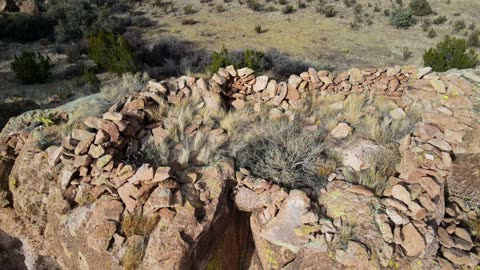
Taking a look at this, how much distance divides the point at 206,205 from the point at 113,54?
32.2ft

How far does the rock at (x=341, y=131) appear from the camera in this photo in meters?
4.93

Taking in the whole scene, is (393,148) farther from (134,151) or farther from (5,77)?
(5,77)

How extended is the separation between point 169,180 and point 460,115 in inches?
167

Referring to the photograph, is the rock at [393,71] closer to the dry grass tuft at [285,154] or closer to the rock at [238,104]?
the dry grass tuft at [285,154]

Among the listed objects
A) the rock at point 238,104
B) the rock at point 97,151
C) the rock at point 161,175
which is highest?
the rock at point 97,151

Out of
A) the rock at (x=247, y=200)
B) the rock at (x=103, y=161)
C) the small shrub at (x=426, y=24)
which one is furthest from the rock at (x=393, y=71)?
the small shrub at (x=426, y=24)

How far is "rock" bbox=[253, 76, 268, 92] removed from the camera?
605cm

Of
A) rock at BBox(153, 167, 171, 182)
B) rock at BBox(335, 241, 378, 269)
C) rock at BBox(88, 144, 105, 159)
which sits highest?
rock at BBox(88, 144, 105, 159)

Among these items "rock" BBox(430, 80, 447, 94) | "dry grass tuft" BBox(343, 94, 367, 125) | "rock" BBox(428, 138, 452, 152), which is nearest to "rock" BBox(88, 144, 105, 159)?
"dry grass tuft" BBox(343, 94, 367, 125)

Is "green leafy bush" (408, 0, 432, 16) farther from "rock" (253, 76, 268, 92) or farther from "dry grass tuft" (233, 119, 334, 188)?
"dry grass tuft" (233, 119, 334, 188)

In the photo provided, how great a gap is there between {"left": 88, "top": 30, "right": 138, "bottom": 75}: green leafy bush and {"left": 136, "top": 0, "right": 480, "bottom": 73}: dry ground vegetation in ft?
12.1

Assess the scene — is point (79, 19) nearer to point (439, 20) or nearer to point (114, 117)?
point (114, 117)

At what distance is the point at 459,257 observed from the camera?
341 centimetres

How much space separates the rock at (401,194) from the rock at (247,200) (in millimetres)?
1522
